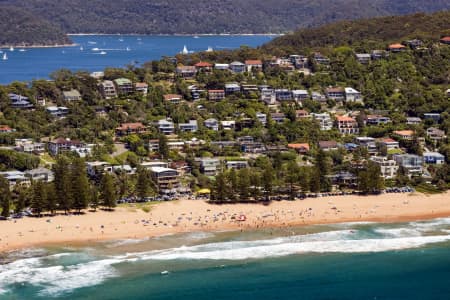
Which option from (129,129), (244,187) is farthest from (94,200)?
(129,129)

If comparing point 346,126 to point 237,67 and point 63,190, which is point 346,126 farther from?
point 63,190

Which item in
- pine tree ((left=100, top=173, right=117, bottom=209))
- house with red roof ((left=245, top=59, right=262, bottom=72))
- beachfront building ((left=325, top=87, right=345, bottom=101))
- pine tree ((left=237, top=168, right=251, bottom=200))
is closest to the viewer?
pine tree ((left=100, top=173, right=117, bottom=209))

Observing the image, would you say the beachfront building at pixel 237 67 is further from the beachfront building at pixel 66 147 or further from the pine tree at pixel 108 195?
the pine tree at pixel 108 195

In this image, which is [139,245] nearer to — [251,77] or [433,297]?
[433,297]

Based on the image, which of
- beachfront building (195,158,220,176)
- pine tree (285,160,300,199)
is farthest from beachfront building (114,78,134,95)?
pine tree (285,160,300,199)

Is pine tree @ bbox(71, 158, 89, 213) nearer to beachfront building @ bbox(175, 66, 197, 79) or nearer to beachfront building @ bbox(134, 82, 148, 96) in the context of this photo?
beachfront building @ bbox(134, 82, 148, 96)
